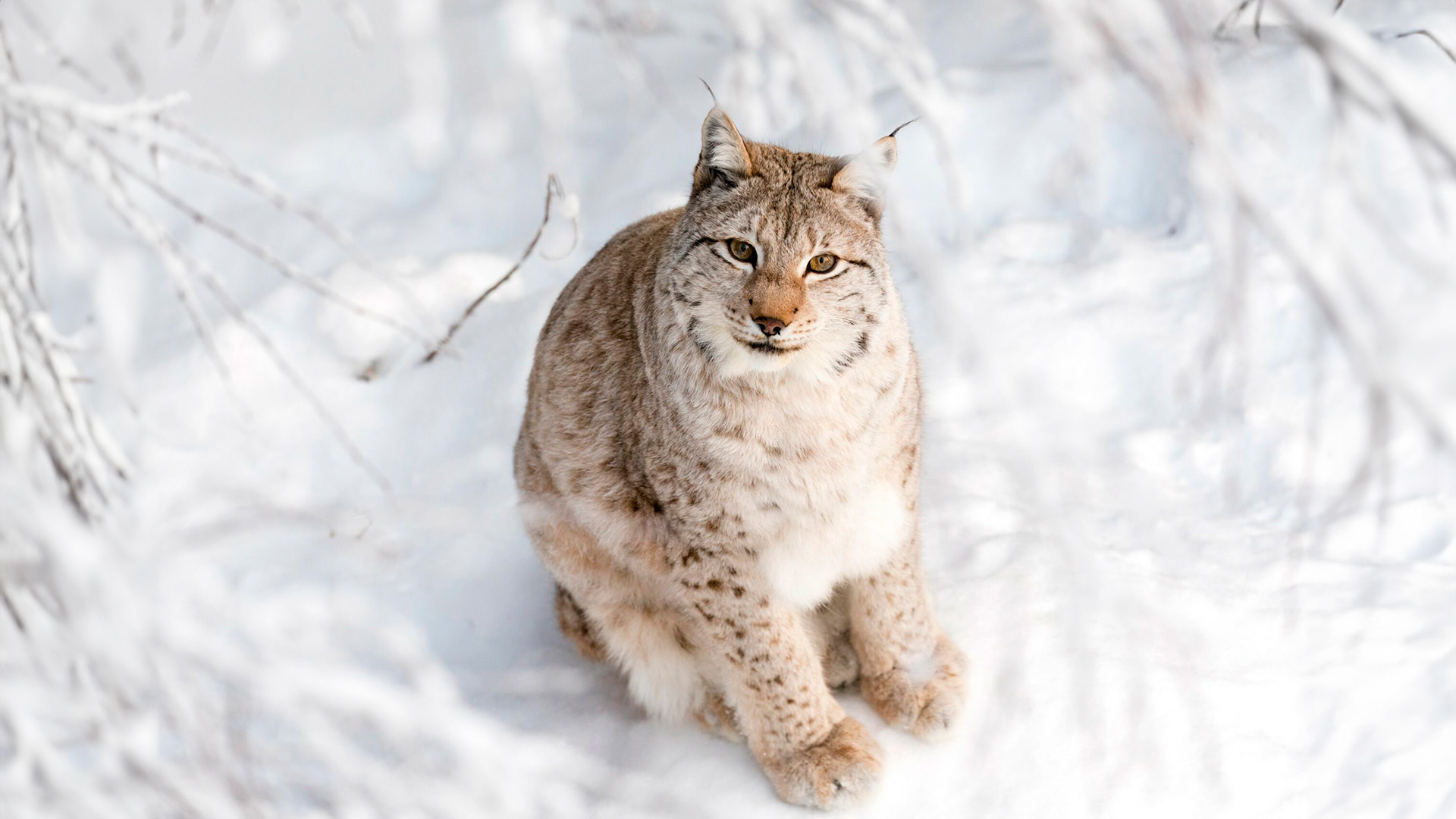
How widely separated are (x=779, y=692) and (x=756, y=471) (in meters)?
0.53

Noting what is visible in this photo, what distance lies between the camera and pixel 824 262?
2.31m

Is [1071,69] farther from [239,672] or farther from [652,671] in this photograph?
[652,671]

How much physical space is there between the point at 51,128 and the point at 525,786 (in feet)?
4.18

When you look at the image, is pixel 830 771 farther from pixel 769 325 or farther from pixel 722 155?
pixel 722 155

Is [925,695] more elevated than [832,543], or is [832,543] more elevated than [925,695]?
[832,543]

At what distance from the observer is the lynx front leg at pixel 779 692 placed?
2.45m

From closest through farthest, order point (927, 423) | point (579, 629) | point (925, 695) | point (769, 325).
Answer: point (769, 325)
point (925, 695)
point (579, 629)
point (927, 423)

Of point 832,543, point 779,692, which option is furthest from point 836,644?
point 832,543

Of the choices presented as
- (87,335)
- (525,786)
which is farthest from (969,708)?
(87,335)

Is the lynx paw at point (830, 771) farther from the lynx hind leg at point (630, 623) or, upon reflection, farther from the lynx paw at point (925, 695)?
the lynx hind leg at point (630, 623)

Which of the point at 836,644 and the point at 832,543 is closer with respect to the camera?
the point at 832,543

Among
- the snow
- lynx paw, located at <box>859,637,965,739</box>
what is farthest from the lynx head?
lynx paw, located at <box>859,637,965,739</box>

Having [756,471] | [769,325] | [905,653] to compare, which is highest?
[769,325]

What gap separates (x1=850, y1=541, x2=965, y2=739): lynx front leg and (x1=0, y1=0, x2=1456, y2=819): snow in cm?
9
